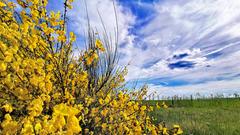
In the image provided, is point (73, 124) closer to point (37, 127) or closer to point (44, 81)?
point (37, 127)

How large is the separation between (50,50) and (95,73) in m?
1.17

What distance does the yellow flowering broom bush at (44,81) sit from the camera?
5.01 ft

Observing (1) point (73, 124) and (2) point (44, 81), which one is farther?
(2) point (44, 81)

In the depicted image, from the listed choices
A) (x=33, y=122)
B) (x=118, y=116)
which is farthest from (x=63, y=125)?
(x=118, y=116)

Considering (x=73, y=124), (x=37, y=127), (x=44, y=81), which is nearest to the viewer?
(x=73, y=124)

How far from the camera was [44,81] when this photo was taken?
232cm

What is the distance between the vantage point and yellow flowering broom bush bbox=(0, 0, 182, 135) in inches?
60.2

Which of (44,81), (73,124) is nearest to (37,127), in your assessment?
(73,124)

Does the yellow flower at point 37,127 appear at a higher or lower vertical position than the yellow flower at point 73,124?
lower

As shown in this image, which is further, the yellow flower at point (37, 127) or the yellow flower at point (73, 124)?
the yellow flower at point (37, 127)

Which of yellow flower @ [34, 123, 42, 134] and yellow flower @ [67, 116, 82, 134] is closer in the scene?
yellow flower @ [67, 116, 82, 134]

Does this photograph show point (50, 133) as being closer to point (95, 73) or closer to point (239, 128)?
point (95, 73)

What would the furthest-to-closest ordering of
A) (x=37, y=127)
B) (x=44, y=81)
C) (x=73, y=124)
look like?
(x=44, y=81), (x=37, y=127), (x=73, y=124)

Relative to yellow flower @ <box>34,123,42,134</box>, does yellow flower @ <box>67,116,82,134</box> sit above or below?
above
